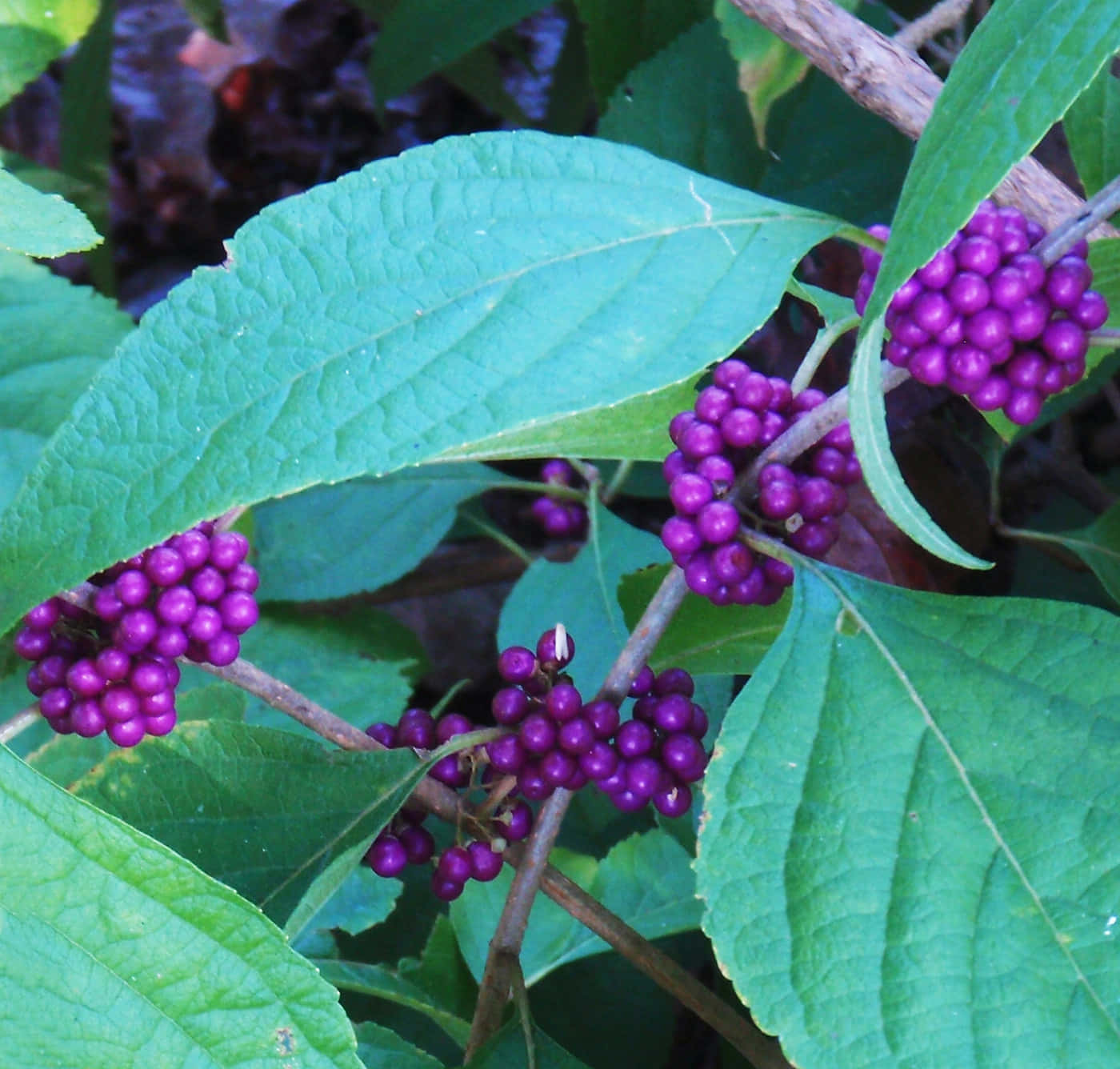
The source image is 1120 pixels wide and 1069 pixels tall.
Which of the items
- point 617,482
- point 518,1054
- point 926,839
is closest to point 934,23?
point 617,482

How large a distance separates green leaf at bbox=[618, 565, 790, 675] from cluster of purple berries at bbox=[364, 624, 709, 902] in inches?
2.7

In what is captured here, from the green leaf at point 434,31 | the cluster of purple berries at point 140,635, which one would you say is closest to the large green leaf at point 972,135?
the cluster of purple berries at point 140,635

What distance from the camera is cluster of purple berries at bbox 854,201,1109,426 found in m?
0.75

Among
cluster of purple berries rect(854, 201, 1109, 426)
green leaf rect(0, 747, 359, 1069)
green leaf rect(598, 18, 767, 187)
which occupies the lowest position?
green leaf rect(0, 747, 359, 1069)

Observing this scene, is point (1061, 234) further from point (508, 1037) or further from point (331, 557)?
point (331, 557)

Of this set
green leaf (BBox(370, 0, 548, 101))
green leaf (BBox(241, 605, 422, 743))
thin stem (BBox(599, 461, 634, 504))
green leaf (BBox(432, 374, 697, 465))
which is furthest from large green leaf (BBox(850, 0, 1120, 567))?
green leaf (BBox(370, 0, 548, 101))

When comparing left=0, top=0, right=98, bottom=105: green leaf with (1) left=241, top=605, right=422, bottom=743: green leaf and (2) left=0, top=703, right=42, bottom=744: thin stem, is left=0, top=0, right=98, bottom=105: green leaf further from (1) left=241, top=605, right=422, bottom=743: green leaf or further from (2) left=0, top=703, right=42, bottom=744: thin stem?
(2) left=0, top=703, right=42, bottom=744: thin stem

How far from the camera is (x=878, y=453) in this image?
0.69 meters

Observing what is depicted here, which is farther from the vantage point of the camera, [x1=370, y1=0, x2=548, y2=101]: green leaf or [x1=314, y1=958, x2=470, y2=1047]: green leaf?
[x1=370, y1=0, x2=548, y2=101]: green leaf

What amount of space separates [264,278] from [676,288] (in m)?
0.25

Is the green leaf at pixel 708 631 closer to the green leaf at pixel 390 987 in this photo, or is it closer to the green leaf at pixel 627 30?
the green leaf at pixel 390 987

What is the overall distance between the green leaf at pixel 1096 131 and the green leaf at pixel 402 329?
0.43 metres

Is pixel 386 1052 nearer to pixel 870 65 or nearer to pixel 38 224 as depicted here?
pixel 38 224

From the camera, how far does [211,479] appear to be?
671 millimetres
